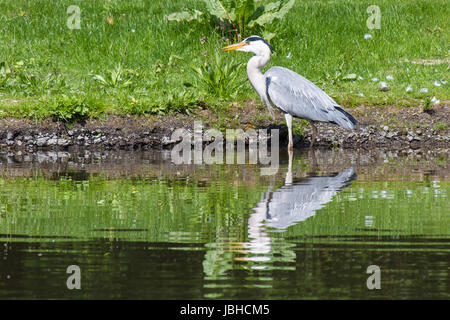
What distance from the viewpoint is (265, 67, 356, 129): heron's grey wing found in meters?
11.5

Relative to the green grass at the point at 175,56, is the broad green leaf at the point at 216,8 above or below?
above

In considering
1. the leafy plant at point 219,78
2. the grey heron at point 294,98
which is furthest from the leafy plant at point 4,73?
the grey heron at point 294,98

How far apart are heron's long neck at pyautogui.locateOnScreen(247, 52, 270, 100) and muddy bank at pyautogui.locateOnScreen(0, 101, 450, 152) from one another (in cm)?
60

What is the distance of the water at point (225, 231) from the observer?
14.9 ft

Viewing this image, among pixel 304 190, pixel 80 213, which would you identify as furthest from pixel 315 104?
pixel 80 213

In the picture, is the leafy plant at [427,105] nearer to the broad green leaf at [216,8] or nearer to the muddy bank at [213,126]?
the muddy bank at [213,126]

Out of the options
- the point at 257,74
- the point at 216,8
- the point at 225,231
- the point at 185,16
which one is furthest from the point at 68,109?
the point at 225,231

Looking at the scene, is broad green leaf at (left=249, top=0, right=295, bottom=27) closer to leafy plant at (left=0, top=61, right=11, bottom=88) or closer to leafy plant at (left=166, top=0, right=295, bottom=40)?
leafy plant at (left=166, top=0, right=295, bottom=40)

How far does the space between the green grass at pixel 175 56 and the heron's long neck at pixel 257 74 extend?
61cm

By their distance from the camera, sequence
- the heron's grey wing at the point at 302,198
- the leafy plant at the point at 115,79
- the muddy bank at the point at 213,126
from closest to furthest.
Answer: the heron's grey wing at the point at 302,198 → the muddy bank at the point at 213,126 → the leafy plant at the point at 115,79

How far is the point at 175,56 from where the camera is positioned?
13.8 meters

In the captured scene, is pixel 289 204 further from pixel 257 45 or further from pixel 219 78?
pixel 219 78

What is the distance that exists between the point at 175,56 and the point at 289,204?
7180mm
